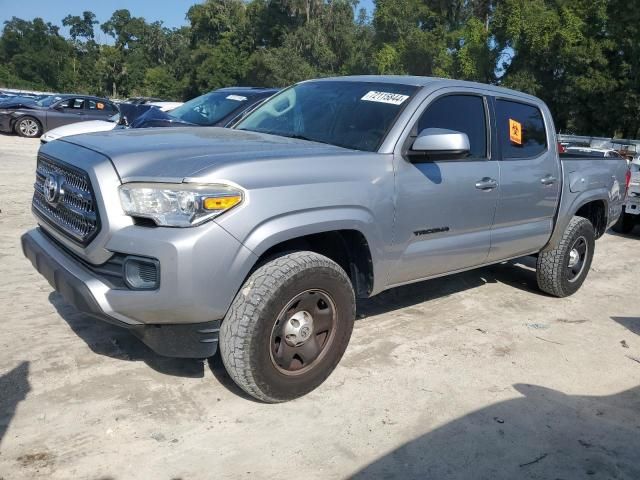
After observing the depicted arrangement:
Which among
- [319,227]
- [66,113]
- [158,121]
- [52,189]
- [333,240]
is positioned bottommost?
[66,113]

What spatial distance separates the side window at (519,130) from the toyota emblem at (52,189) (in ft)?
10.7

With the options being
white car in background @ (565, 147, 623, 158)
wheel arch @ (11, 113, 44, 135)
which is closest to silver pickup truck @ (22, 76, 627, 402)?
white car in background @ (565, 147, 623, 158)

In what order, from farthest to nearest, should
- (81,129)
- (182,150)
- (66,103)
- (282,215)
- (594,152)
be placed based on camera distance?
1. (66,103)
2. (81,129)
3. (594,152)
4. (182,150)
5. (282,215)

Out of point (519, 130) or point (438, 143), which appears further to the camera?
point (519, 130)

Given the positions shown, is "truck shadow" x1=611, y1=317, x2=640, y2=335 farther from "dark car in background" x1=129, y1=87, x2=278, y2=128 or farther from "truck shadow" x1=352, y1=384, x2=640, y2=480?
"dark car in background" x1=129, y1=87, x2=278, y2=128

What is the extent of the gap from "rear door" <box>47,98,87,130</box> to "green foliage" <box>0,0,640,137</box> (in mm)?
23921

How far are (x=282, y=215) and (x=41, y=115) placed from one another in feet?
59.9

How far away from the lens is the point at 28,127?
1909 cm

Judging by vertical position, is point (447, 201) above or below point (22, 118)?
above

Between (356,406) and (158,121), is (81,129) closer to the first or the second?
(158,121)

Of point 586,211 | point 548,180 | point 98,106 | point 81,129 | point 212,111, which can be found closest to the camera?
point 548,180

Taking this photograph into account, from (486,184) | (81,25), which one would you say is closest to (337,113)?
(486,184)

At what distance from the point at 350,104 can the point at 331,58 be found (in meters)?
54.8

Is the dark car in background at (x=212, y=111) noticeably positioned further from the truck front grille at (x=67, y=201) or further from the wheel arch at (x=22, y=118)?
the wheel arch at (x=22, y=118)
